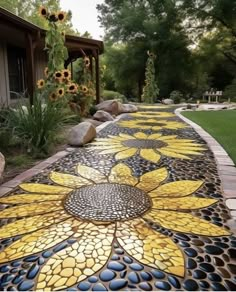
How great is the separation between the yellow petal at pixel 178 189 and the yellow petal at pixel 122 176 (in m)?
0.30

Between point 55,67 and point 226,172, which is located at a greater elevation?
point 55,67

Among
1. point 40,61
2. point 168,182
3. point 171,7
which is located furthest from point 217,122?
point 171,7

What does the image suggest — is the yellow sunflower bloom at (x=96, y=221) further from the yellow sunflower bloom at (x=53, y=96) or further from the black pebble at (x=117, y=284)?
the yellow sunflower bloom at (x=53, y=96)

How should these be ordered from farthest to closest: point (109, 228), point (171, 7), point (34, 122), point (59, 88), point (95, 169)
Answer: point (171, 7), point (59, 88), point (34, 122), point (95, 169), point (109, 228)

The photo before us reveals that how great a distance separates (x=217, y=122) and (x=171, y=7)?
423 inches

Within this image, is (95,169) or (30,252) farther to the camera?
(95,169)

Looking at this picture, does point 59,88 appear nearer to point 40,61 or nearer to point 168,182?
point 168,182

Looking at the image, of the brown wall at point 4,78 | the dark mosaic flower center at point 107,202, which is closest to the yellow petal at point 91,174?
the dark mosaic flower center at point 107,202

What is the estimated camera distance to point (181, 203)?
7.39ft

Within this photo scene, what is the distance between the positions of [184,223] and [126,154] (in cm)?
191

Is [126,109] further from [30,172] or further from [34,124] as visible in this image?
[30,172]

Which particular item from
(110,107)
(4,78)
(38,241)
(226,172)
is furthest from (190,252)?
(110,107)

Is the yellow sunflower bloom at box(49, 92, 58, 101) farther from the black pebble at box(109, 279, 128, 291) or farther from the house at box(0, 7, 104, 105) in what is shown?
the black pebble at box(109, 279, 128, 291)

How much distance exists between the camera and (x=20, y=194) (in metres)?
2.46
